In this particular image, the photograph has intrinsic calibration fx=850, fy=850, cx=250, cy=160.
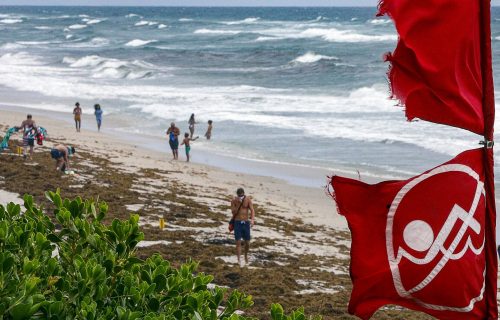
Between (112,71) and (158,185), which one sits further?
(112,71)

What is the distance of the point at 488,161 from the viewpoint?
518 centimetres

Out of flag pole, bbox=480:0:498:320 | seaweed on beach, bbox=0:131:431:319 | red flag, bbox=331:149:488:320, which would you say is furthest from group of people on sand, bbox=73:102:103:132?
flag pole, bbox=480:0:498:320

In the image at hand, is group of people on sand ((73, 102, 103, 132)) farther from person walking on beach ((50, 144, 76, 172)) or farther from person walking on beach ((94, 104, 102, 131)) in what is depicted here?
person walking on beach ((50, 144, 76, 172))

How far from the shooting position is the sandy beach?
485 inches

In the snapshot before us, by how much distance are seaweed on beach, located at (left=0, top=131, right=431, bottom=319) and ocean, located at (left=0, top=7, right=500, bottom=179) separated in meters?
4.62

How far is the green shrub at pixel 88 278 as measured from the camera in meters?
4.16

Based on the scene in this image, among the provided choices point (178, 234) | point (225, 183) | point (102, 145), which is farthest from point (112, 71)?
point (178, 234)

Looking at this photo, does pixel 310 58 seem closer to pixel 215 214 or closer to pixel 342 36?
pixel 342 36

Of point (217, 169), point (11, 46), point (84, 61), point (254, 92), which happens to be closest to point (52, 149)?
point (217, 169)

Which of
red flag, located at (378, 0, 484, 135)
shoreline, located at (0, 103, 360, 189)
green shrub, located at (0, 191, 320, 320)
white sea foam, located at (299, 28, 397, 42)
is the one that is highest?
white sea foam, located at (299, 28, 397, 42)

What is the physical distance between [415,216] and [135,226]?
1716 mm

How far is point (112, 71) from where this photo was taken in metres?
52.3

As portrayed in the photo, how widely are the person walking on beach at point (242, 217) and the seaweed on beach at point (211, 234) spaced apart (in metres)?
→ 0.35

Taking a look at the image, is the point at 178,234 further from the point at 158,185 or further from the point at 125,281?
the point at 125,281
